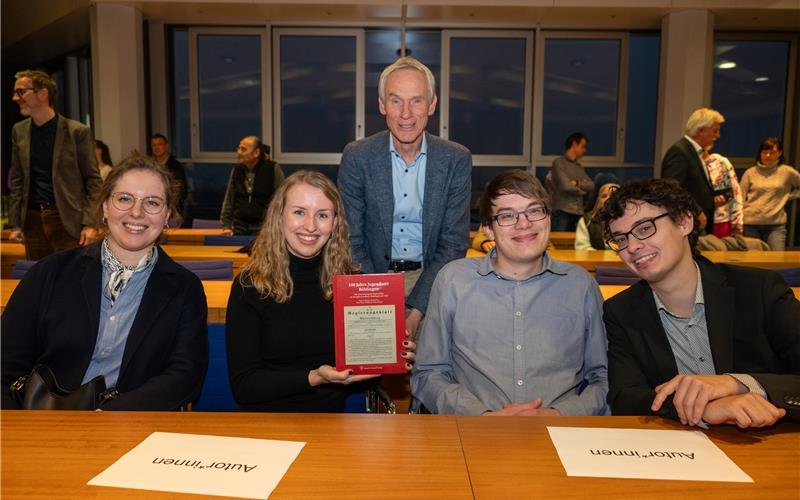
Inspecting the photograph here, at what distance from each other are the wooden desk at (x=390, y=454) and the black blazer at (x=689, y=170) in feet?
12.9

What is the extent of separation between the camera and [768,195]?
300 inches

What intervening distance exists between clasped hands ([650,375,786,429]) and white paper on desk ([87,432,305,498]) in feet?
2.89

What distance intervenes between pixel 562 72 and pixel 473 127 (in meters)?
1.71

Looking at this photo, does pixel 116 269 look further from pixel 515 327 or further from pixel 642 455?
pixel 642 455

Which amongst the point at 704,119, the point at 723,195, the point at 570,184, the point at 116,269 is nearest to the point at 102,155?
the point at 570,184

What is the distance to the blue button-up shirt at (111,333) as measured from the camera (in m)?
2.00

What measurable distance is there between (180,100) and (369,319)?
9.00 meters

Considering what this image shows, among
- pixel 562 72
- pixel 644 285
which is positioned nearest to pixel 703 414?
pixel 644 285

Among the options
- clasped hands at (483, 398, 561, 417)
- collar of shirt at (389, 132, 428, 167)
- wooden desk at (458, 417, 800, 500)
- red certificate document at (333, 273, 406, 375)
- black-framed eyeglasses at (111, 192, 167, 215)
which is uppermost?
collar of shirt at (389, 132, 428, 167)

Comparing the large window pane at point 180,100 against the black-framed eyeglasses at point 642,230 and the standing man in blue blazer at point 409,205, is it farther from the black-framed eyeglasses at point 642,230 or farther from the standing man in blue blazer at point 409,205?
the black-framed eyeglasses at point 642,230

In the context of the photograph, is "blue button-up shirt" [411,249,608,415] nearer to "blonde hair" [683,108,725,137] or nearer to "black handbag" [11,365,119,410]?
"black handbag" [11,365,119,410]

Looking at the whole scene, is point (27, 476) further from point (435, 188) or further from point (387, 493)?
point (435, 188)

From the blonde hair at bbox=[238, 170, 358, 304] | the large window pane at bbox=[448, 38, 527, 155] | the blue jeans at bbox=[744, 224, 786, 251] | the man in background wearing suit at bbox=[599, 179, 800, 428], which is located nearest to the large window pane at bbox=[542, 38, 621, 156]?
the large window pane at bbox=[448, 38, 527, 155]

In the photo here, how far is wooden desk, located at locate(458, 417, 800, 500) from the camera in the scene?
1.14m
